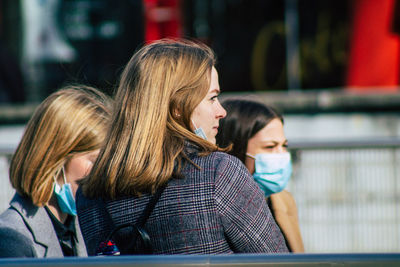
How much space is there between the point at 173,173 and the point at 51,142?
3.51ft

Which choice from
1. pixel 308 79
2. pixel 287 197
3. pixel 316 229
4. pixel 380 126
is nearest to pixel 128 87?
pixel 287 197

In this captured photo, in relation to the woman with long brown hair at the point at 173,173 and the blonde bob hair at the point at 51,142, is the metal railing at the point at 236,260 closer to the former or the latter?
the woman with long brown hair at the point at 173,173

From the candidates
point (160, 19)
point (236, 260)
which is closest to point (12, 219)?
point (236, 260)

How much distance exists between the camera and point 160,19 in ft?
28.3

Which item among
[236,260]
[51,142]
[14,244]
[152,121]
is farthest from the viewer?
[51,142]

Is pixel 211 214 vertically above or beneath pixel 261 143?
above

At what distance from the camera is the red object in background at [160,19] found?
848cm

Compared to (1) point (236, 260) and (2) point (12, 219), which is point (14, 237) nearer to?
(2) point (12, 219)

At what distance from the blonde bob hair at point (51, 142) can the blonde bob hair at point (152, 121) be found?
666mm

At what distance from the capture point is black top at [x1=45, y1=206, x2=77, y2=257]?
2.98 metres

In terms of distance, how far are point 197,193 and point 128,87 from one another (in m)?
0.52

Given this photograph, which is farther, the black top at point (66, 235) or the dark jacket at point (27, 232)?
the black top at point (66, 235)

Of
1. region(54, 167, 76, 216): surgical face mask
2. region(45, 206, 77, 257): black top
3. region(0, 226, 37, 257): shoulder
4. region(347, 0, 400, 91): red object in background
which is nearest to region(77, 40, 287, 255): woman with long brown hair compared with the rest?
region(0, 226, 37, 257): shoulder

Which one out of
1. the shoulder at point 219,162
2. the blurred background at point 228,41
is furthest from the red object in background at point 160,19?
the shoulder at point 219,162
